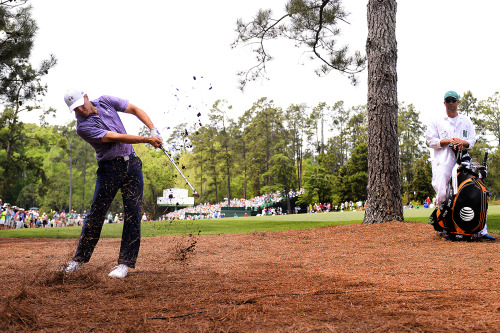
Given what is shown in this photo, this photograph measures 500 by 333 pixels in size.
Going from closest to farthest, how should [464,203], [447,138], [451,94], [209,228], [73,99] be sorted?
[73,99]
[464,203]
[451,94]
[447,138]
[209,228]

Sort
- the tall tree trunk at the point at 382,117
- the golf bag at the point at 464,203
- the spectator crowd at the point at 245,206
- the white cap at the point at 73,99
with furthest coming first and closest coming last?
the spectator crowd at the point at 245,206 < the tall tree trunk at the point at 382,117 < the golf bag at the point at 464,203 < the white cap at the point at 73,99

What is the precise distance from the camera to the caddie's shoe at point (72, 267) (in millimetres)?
3775

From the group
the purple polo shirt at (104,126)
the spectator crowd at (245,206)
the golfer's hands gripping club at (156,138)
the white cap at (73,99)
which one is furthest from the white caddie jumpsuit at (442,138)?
the spectator crowd at (245,206)

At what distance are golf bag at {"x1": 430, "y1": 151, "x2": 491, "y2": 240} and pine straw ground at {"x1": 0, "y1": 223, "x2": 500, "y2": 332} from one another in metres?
0.46

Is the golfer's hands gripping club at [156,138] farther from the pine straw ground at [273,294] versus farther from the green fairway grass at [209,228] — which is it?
the green fairway grass at [209,228]

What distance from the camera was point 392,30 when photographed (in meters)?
8.48

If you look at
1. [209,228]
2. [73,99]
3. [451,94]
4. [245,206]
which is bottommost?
[209,228]

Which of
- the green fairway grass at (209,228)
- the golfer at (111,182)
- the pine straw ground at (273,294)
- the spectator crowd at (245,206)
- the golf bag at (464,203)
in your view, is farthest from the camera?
the spectator crowd at (245,206)

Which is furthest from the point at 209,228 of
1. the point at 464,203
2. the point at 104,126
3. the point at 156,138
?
the point at 156,138

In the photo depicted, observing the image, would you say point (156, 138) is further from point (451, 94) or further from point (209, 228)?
point (209, 228)

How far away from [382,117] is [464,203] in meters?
2.88

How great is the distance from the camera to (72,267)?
3846 millimetres

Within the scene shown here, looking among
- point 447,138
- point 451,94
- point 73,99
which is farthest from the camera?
point 447,138

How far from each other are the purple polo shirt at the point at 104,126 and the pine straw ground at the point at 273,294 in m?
1.16
